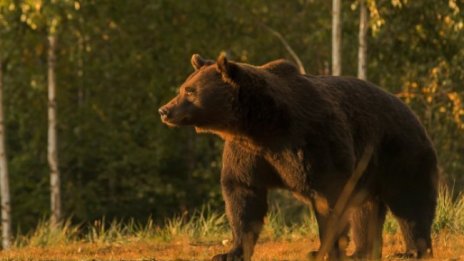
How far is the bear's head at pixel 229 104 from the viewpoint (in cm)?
739

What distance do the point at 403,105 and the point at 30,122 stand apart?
61.0 feet

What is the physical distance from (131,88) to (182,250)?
16203 millimetres

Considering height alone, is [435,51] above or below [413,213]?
above

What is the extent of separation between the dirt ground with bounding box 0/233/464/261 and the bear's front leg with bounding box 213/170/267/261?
0.85 m

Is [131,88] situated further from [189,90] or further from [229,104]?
[229,104]

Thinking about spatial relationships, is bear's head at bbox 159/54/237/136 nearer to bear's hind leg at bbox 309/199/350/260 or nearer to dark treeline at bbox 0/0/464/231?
bear's hind leg at bbox 309/199/350/260

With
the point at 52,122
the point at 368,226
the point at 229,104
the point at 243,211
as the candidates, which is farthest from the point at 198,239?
the point at 52,122

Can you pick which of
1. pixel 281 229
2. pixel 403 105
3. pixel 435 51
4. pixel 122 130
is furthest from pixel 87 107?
pixel 403 105

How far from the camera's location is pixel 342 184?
7.38 metres

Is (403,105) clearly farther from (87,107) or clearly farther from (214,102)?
(87,107)

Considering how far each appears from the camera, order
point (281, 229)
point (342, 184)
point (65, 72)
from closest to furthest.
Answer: point (342, 184) → point (281, 229) → point (65, 72)

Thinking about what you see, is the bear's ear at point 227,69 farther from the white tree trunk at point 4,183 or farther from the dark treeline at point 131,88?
the dark treeline at point 131,88

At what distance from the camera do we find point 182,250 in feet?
32.8

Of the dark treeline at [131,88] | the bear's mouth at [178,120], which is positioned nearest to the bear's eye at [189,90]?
the bear's mouth at [178,120]
